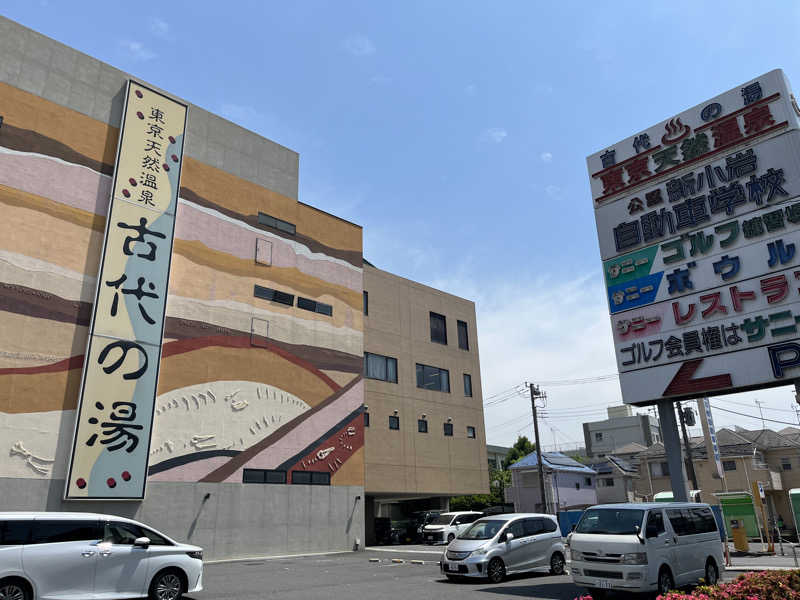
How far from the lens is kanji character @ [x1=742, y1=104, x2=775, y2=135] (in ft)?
57.2

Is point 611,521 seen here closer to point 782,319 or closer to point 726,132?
point 782,319

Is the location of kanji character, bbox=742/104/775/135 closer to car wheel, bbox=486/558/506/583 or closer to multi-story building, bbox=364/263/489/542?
car wheel, bbox=486/558/506/583

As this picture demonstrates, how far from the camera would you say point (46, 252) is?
21.3m

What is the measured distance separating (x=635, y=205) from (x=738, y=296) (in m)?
4.73

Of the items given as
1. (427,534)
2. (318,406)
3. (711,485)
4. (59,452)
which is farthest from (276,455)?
(711,485)

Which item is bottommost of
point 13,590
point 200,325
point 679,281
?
point 13,590

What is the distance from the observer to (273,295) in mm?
28438

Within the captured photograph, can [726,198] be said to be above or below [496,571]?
above

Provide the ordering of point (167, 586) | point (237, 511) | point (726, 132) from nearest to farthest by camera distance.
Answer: point (167, 586) → point (726, 132) → point (237, 511)

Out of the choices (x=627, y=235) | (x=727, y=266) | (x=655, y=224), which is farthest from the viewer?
(x=627, y=235)

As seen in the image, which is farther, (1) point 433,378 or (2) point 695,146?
(1) point 433,378

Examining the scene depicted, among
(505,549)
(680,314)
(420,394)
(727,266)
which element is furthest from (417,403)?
(727,266)

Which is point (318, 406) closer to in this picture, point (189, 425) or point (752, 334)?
point (189, 425)

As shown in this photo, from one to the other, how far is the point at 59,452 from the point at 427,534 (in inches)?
808
